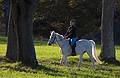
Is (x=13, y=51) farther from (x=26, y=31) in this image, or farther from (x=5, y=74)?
(x=5, y=74)

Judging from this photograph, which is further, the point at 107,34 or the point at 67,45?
the point at 107,34

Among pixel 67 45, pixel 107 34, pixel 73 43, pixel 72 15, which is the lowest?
pixel 67 45

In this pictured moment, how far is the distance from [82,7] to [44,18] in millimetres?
5857

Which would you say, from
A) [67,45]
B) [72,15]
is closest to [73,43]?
[67,45]

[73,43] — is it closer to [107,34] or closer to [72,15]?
[107,34]

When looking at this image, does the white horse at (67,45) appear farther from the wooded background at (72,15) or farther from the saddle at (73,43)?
the wooded background at (72,15)

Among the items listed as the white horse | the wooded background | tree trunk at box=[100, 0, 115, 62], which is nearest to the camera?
the white horse

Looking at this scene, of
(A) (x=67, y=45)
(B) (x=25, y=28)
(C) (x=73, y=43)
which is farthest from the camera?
(A) (x=67, y=45)

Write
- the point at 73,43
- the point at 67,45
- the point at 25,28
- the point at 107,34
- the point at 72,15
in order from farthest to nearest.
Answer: the point at 72,15 → the point at 107,34 → the point at 67,45 → the point at 73,43 → the point at 25,28

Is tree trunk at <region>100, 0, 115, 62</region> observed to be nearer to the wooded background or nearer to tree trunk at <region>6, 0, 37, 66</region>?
tree trunk at <region>6, 0, 37, 66</region>

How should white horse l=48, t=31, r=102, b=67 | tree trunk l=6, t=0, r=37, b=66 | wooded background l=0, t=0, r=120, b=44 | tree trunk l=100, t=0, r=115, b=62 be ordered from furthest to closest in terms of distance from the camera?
wooded background l=0, t=0, r=120, b=44
tree trunk l=100, t=0, r=115, b=62
white horse l=48, t=31, r=102, b=67
tree trunk l=6, t=0, r=37, b=66

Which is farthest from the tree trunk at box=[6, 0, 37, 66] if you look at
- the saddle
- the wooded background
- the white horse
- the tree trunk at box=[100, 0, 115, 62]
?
the wooded background

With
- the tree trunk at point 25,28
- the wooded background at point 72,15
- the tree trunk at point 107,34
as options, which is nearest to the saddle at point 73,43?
the tree trunk at point 25,28

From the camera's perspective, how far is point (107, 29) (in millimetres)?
26969
